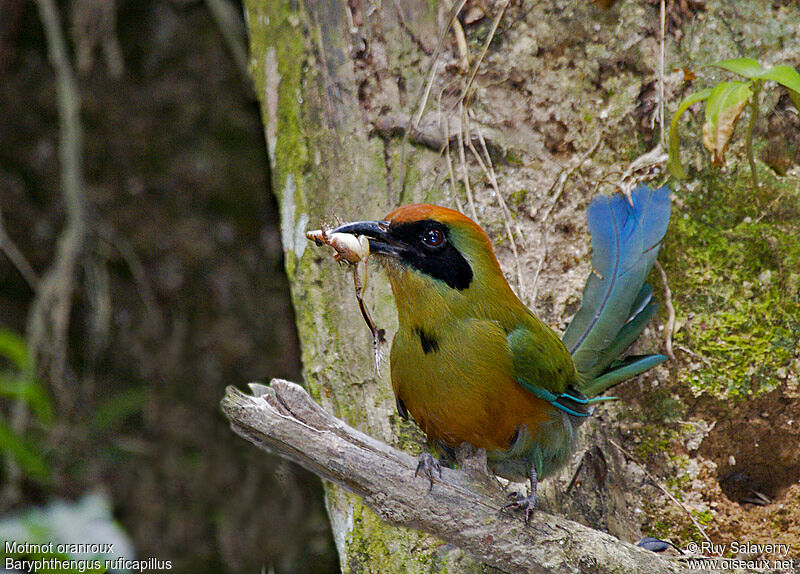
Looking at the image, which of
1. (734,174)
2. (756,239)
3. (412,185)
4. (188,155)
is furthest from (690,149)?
(188,155)

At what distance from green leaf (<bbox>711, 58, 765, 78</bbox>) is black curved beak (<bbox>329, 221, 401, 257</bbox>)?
1.22 m

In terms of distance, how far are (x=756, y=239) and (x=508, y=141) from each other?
1030 millimetres

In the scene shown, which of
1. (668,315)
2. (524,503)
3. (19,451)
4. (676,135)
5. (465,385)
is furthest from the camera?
(19,451)

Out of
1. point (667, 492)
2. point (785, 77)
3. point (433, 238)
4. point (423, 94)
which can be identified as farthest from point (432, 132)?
point (667, 492)

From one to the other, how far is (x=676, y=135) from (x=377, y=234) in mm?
1154

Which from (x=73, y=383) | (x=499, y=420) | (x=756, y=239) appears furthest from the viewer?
(x=73, y=383)

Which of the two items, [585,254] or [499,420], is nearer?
[499,420]

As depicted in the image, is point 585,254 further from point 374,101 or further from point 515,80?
point 374,101

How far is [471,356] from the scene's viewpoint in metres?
2.48

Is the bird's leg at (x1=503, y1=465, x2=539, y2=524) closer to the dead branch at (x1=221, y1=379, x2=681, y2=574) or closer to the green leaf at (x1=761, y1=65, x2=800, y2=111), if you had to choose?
the dead branch at (x1=221, y1=379, x2=681, y2=574)

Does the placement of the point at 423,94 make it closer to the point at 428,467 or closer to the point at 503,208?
the point at 503,208

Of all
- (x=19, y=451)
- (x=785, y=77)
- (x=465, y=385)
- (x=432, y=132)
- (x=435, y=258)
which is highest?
(x=785, y=77)

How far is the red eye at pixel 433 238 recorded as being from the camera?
2475 millimetres

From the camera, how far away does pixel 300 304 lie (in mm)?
3160
